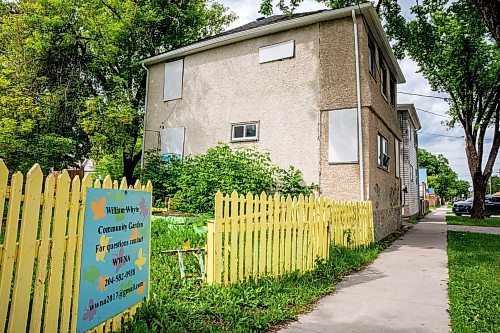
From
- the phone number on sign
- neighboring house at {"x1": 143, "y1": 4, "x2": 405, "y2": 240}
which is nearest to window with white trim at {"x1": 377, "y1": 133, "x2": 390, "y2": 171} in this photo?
neighboring house at {"x1": 143, "y1": 4, "x2": 405, "y2": 240}

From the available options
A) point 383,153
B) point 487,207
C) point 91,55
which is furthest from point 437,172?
point 91,55

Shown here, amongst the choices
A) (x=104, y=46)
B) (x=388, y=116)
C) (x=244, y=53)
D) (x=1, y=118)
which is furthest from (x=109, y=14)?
(x=388, y=116)

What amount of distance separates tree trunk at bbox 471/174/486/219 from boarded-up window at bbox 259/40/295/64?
1822 centimetres

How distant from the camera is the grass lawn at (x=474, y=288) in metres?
4.10

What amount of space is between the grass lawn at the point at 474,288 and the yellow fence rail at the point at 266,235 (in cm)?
231

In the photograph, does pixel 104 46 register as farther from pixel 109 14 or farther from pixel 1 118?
pixel 1 118

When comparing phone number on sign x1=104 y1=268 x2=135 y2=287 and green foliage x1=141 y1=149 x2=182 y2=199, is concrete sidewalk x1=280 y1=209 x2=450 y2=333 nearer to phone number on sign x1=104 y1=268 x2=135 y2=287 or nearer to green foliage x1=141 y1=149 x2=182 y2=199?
phone number on sign x1=104 y1=268 x2=135 y2=287

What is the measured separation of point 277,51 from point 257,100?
1.91 metres

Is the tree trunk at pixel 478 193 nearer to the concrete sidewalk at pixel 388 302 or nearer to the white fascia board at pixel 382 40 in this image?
the white fascia board at pixel 382 40

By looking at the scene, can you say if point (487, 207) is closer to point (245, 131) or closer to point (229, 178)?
point (245, 131)

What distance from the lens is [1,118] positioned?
1476 cm

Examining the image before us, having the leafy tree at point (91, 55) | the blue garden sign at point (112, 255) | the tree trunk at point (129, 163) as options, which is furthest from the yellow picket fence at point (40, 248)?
the tree trunk at point (129, 163)

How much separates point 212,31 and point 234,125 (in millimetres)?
15267

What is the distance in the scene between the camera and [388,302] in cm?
486
